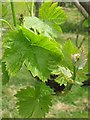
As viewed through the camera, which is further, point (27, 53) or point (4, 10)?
point (4, 10)

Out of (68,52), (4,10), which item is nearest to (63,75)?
(68,52)

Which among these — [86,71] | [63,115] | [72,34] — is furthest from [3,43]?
[72,34]

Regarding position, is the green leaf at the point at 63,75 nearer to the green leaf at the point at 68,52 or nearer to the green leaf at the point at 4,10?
the green leaf at the point at 68,52

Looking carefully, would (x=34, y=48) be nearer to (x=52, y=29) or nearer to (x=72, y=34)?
(x=52, y=29)

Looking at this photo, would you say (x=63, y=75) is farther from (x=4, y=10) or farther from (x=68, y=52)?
(x=4, y=10)

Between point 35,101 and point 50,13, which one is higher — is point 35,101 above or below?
below
